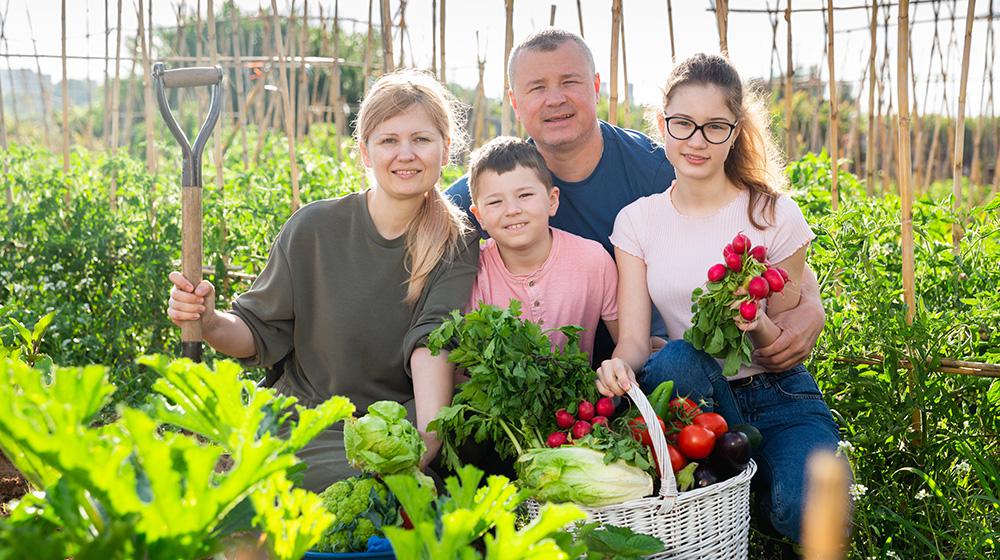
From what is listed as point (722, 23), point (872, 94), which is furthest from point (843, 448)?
point (872, 94)

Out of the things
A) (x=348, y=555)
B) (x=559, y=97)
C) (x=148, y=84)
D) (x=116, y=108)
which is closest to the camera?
(x=348, y=555)

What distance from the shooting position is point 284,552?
1.17 metres

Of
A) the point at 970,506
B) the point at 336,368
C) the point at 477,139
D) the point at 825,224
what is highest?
the point at 477,139

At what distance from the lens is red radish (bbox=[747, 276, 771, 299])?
214 cm

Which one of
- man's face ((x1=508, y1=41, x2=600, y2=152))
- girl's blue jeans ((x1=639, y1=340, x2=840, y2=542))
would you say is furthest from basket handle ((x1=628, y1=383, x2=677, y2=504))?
man's face ((x1=508, y1=41, x2=600, y2=152))

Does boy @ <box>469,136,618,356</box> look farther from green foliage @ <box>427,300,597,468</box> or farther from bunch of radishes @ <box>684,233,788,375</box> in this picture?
bunch of radishes @ <box>684,233,788,375</box>

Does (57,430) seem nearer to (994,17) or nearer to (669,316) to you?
(669,316)

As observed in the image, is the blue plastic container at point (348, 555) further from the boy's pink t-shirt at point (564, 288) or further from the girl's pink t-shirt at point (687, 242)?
the girl's pink t-shirt at point (687, 242)

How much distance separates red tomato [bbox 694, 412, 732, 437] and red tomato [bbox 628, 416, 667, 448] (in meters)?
0.09

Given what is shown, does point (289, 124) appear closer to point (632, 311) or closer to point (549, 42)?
point (549, 42)

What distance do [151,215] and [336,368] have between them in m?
2.39

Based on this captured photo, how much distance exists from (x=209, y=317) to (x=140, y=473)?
1.43 meters

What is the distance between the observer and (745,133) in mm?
2684

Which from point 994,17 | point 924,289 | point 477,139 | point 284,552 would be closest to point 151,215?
point 477,139
